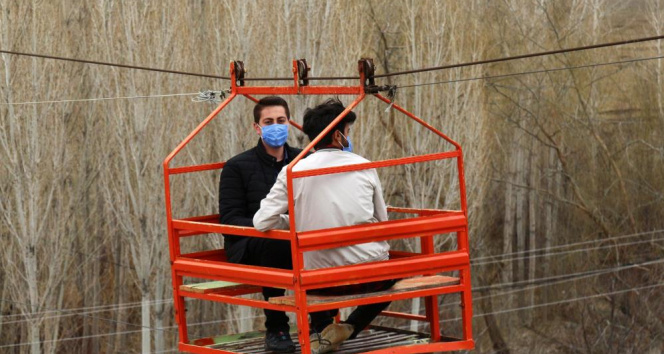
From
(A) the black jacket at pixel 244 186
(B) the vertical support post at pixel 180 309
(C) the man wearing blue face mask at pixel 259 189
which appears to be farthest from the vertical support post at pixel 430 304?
(B) the vertical support post at pixel 180 309

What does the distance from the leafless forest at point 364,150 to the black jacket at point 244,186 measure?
1493 cm

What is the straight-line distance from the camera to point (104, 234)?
90.2 feet

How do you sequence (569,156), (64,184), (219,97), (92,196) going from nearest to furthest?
(219,97) → (64,184) → (92,196) → (569,156)

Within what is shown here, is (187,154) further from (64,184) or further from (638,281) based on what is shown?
(638,281)

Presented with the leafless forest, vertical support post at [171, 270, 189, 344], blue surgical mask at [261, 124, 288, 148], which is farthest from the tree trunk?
blue surgical mask at [261, 124, 288, 148]

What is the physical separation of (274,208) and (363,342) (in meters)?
1.08

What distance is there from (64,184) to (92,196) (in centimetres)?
199

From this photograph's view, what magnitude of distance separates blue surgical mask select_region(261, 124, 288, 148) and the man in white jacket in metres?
0.45

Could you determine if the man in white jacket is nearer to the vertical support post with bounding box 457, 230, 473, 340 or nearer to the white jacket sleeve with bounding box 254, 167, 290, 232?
the white jacket sleeve with bounding box 254, 167, 290, 232

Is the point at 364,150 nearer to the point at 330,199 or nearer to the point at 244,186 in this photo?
the point at 244,186

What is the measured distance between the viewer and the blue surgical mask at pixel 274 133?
6777 mm

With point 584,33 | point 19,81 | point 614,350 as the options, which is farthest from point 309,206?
point 584,33

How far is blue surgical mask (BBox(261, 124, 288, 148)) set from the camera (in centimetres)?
678

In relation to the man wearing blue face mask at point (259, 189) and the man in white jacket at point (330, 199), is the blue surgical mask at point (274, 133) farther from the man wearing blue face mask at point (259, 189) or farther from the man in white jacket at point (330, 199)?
the man in white jacket at point (330, 199)
